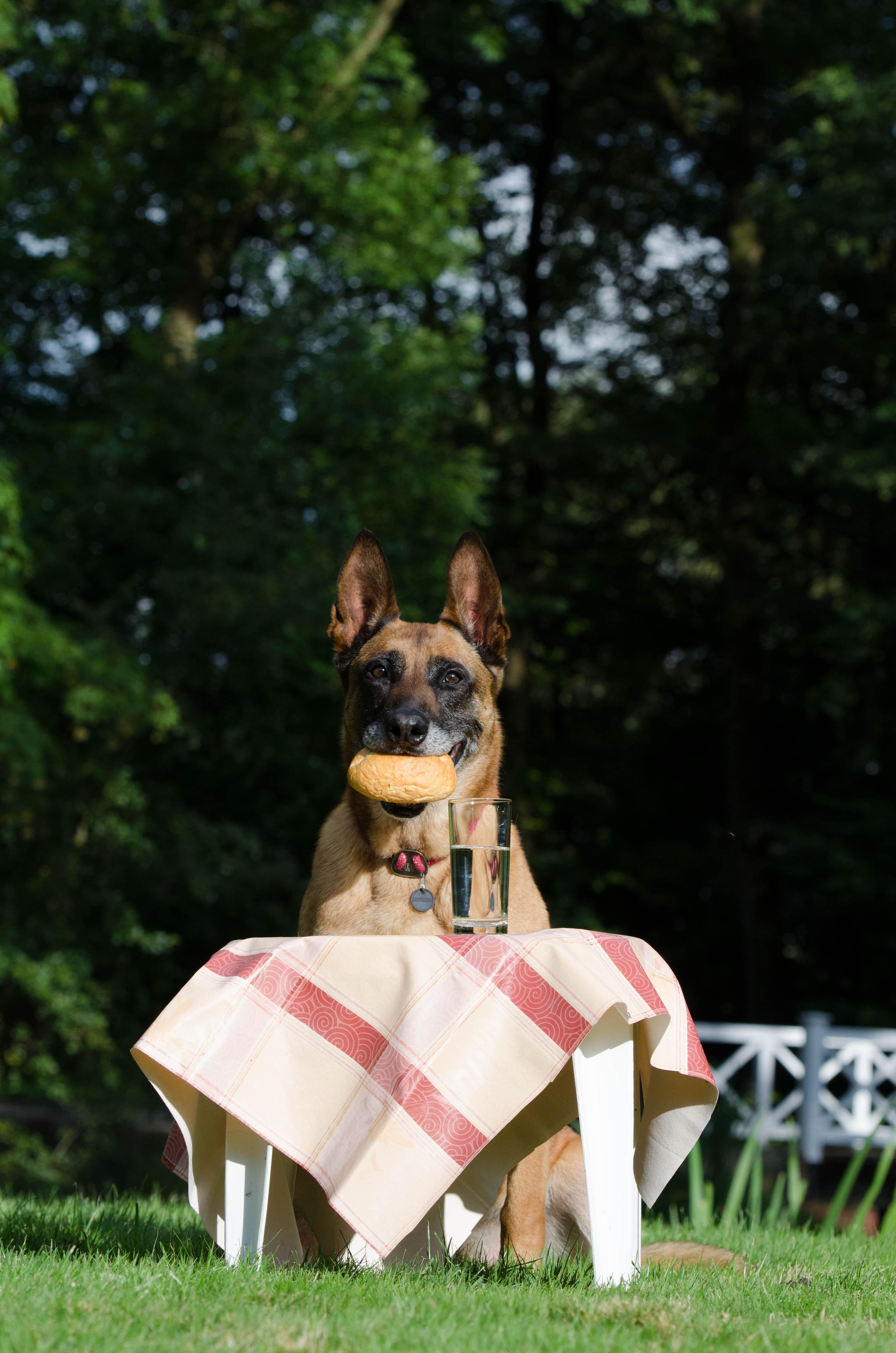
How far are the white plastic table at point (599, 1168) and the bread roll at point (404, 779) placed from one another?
0.75 meters

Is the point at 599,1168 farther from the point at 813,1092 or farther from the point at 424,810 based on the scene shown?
the point at 813,1092

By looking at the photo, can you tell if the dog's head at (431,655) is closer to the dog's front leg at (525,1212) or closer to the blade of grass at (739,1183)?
the dog's front leg at (525,1212)

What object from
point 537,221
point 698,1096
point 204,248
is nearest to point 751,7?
point 537,221

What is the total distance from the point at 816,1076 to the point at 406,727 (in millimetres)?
8898

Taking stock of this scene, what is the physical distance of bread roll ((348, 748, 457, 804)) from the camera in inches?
132

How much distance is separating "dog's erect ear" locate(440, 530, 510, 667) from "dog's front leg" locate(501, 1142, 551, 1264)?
1.68 metres

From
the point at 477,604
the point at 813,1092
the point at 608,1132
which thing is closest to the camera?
the point at 608,1132

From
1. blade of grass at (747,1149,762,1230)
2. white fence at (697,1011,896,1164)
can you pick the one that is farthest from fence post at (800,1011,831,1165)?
blade of grass at (747,1149,762,1230)

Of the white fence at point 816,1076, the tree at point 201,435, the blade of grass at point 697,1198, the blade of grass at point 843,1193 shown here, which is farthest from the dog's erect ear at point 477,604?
the tree at point 201,435

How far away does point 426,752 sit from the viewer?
3.82 metres

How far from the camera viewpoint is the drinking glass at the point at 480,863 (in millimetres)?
3195

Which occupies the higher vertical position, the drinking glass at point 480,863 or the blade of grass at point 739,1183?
the drinking glass at point 480,863

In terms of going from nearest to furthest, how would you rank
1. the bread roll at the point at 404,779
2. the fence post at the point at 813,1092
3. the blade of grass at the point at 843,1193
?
the bread roll at the point at 404,779 → the blade of grass at the point at 843,1193 → the fence post at the point at 813,1092

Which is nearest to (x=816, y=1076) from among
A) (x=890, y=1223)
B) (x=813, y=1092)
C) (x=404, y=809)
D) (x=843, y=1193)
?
(x=813, y=1092)
